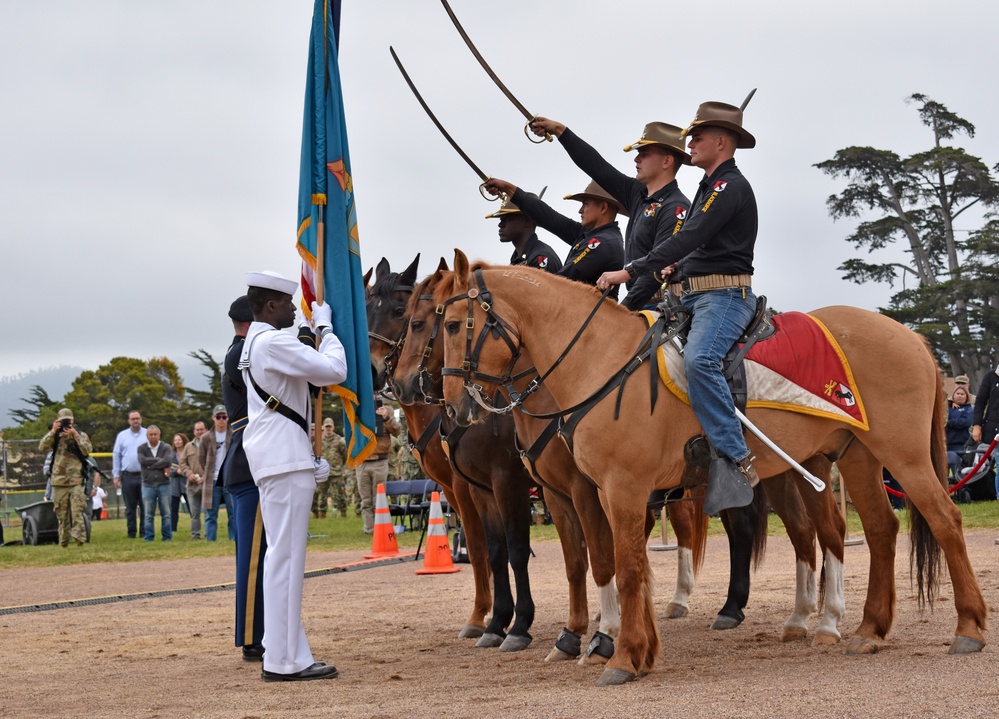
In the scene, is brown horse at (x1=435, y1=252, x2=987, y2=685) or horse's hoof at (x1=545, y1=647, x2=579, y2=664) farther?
horse's hoof at (x1=545, y1=647, x2=579, y2=664)

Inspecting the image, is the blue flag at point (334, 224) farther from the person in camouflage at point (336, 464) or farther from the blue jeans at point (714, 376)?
the person in camouflage at point (336, 464)

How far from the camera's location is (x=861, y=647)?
7.47 meters

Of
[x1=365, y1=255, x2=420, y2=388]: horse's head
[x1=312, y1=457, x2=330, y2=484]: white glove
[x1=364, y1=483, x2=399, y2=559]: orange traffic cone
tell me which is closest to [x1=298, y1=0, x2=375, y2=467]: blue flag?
[x1=312, y1=457, x2=330, y2=484]: white glove

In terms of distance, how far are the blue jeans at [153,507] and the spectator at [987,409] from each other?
14.8 m

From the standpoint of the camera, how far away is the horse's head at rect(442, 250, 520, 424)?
734 cm

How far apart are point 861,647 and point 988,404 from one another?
1003cm

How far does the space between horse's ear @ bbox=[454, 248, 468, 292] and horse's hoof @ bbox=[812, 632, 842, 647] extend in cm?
347

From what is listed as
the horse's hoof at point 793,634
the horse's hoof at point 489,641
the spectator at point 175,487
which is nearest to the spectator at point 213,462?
the spectator at point 175,487

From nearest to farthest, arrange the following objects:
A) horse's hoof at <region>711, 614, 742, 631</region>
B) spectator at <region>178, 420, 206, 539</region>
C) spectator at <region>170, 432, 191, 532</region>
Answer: horse's hoof at <region>711, 614, 742, 631</region>
spectator at <region>178, 420, 206, 539</region>
spectator at <region>170, 432, 191, 532</region>

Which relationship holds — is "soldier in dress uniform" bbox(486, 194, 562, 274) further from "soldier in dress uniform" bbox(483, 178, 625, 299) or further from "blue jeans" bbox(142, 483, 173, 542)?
"blue jeans" bbox(142, 483, 173, 542)

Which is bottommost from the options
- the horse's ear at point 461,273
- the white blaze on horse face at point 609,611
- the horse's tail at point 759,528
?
the white blaze on horse face at point 609,611

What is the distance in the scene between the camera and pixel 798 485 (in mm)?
8555

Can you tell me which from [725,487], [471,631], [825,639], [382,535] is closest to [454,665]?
[471,631]

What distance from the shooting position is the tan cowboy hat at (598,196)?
9203mm
